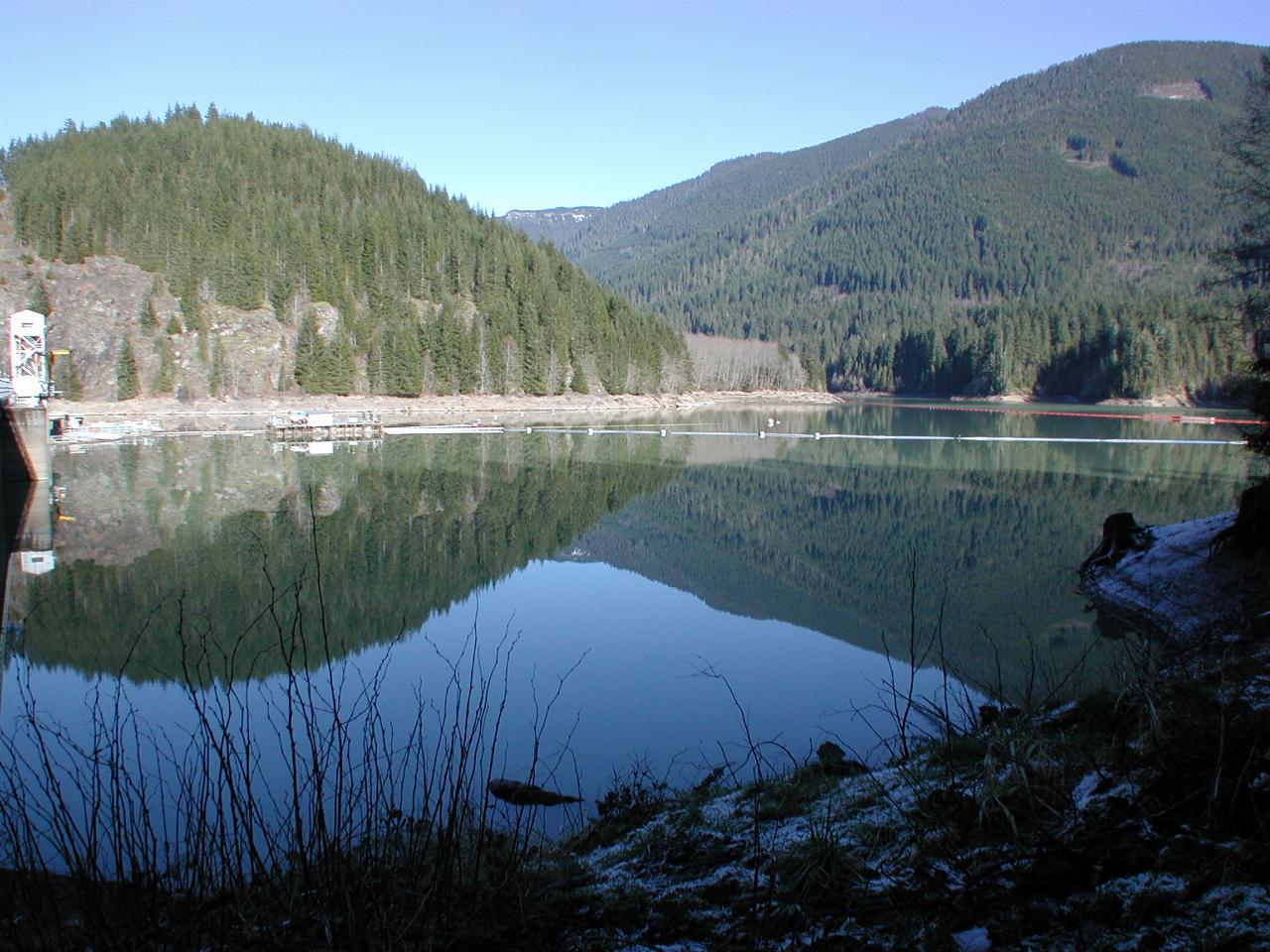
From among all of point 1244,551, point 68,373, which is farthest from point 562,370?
point 1244,551

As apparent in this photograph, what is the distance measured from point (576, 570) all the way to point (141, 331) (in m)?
61.0

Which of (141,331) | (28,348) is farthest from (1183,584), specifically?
(141,331)

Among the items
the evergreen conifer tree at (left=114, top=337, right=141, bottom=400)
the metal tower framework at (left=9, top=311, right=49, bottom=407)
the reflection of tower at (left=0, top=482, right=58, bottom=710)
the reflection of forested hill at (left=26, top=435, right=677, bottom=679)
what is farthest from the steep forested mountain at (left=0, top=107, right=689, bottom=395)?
the reflection of tower at (left=0, top=482, right=58, bottom=710)

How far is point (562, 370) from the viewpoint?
81.8 metres

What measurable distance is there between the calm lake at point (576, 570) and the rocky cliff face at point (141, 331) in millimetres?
30452

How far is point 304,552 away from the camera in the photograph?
16859mm

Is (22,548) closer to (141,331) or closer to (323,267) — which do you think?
(141,331)

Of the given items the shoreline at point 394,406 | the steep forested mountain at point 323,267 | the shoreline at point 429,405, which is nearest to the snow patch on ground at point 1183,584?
the shoreline at point 394,406

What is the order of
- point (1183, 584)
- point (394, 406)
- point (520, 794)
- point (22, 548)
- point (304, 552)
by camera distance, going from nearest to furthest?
point (520, 794) → point (1183, 584) → point (304, 552) → point (22, 548) → point (394, 406)

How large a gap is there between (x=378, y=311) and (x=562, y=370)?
1615cm

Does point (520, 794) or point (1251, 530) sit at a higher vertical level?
point (1251, 530)

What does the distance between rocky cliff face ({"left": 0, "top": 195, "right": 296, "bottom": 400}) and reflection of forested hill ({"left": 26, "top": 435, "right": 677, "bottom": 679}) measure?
32867mm

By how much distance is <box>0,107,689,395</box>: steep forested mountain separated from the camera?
7188 cm

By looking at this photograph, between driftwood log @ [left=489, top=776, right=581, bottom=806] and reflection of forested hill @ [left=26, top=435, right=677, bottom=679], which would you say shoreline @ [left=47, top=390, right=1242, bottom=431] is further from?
driftwood log @ [left=489, top=776, right=581, bottom=806]
